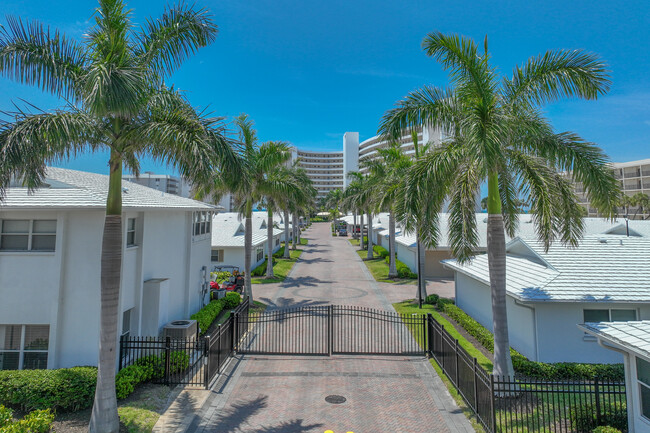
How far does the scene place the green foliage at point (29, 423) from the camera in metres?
7.55

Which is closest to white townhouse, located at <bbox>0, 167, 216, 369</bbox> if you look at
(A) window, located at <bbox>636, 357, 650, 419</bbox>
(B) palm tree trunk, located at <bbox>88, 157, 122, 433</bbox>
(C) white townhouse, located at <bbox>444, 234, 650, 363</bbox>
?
(B) palm tree trunk, located at <bbox>88, 157, 122, 433</bbox>

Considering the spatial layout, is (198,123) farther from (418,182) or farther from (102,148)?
(418,182)

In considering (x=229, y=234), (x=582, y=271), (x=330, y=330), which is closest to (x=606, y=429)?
(x=582, y=271)

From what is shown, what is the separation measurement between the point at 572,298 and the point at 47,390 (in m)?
15.5

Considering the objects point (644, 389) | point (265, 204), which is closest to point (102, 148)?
point (644, 389)

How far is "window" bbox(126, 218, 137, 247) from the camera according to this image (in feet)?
42.3

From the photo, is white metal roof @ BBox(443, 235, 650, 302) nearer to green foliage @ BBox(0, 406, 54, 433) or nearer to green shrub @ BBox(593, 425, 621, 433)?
green shrub @ BBox(593, 425, 621, 433)

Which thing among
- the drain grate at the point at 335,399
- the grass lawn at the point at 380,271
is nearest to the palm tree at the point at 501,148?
the drain grate at the point at 335,399

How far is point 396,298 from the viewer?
936 inches

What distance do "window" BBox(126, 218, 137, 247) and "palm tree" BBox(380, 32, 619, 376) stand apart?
31.4ft

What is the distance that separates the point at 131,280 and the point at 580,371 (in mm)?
15069

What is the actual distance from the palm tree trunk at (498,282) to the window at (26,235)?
13.2 m

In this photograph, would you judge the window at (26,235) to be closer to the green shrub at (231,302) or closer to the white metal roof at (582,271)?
the green shrub at (231,302)

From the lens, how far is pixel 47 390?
9.20 metres
